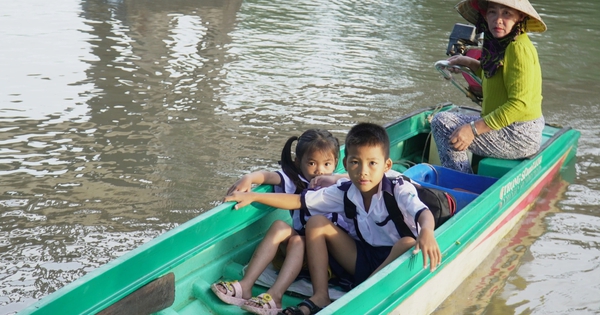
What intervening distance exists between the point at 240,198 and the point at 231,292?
502 mm

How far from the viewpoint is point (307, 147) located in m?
4.05

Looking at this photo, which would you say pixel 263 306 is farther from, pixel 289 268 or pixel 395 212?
pixel 395 212

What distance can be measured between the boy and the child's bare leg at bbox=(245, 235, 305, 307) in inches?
2.4

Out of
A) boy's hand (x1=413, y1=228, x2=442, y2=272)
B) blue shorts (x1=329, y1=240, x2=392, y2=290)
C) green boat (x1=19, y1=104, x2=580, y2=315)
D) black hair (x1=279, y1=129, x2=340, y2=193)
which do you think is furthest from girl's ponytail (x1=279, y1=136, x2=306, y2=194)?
boy's hand (x1=413, y1=228, x2=442, y2=272)

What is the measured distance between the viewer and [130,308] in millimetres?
3221

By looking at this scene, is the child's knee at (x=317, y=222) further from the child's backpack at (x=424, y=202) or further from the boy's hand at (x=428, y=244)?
the boy's hand at (x=428, y=244)

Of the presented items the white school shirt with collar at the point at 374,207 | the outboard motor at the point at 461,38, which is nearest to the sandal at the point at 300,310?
the white school shirt with collar at the point at 374,207

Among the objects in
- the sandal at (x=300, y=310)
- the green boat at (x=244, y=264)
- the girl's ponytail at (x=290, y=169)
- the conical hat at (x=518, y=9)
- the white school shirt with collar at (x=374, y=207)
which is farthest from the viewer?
the conical hat at (x=518, y=9)

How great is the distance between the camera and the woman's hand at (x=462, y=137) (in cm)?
478

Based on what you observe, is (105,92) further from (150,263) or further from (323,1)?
(323,1)

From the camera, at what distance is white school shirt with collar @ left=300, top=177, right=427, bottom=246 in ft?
11.7

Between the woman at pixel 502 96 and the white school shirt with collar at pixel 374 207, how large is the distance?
1.33 metres

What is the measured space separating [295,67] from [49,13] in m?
5.09

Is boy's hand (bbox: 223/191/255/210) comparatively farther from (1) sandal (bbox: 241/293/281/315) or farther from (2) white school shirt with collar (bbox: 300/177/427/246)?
(1) sandal (bbox: 241/293/281/315)
